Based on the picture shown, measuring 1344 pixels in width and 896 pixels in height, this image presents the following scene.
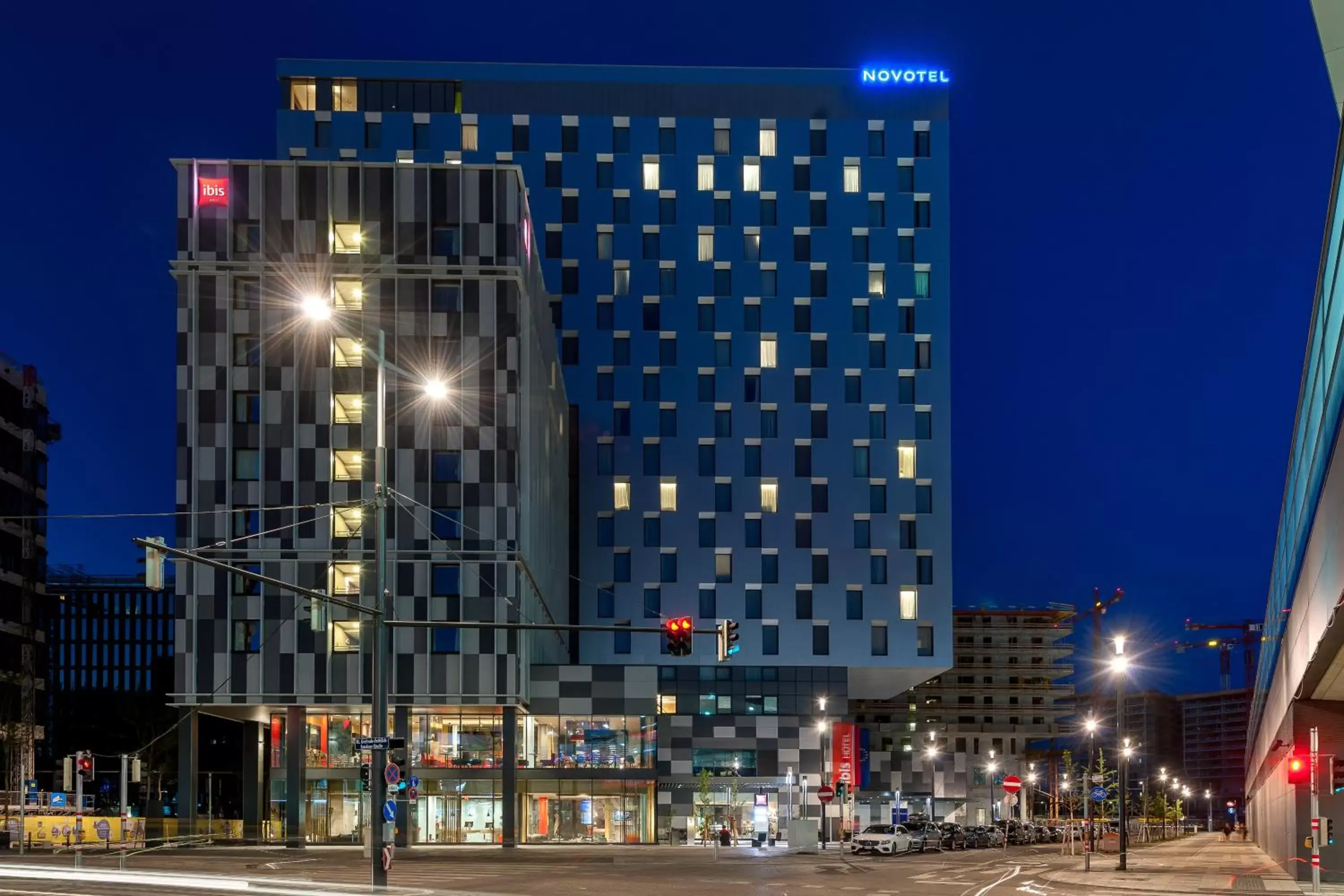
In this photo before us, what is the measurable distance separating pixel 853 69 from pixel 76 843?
73.9 metres

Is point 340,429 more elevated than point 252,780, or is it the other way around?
point 340,429

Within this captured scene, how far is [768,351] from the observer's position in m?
104

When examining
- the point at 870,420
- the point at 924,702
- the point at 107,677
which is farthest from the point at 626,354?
the point at 107,677

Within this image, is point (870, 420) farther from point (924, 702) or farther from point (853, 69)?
point (924, 702)

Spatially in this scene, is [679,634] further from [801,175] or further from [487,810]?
[801,175]

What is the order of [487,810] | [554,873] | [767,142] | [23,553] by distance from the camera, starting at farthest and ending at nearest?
[23,553]
[767,142]
[487,810]
[554,873]

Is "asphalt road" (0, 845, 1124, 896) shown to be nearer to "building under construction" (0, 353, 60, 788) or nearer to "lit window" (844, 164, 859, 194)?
"lit window" (844, 164, 859, 194)

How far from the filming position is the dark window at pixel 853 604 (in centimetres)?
10050

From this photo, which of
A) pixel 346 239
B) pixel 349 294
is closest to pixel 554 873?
pixel 349 294

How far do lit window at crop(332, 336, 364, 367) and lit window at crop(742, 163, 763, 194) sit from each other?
140ft

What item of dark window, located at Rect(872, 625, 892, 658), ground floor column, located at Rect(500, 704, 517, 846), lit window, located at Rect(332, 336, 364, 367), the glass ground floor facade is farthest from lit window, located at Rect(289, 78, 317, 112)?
dark window, located at Rect(872, 625, 892, 658)

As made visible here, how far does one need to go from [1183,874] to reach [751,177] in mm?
A: 65468

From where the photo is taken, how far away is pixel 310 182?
70688 mm

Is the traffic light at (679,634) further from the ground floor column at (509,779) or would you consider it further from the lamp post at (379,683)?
the ground floor column at (509,779)
